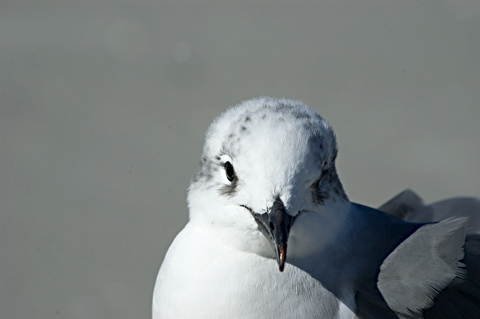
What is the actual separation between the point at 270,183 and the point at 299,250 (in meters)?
0.38

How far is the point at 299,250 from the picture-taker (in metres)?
2.05

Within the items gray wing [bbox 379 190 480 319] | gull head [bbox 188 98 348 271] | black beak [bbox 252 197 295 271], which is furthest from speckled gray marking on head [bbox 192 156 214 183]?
gray wing [bbox 379 190 480 319]

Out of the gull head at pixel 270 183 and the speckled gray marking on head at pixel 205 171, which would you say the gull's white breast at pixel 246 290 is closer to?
the gull head at pixel 270 183

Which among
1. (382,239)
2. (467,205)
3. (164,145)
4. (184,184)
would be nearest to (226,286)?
(382,239)

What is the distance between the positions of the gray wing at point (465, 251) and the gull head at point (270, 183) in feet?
1.55

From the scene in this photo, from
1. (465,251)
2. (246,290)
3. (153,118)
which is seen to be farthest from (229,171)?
(153,118)

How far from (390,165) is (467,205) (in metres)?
1.44

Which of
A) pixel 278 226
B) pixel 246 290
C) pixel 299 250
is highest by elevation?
pixel 278 226

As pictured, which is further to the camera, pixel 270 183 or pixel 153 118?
pixel 153 118

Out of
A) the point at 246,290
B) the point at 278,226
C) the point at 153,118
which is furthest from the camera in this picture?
the point at 153,118

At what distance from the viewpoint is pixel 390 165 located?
4301 mm

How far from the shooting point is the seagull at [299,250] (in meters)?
1.90

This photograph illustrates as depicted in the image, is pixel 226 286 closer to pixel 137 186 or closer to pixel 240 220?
pixel 240 220

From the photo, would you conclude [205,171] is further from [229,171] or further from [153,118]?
[153,118]
